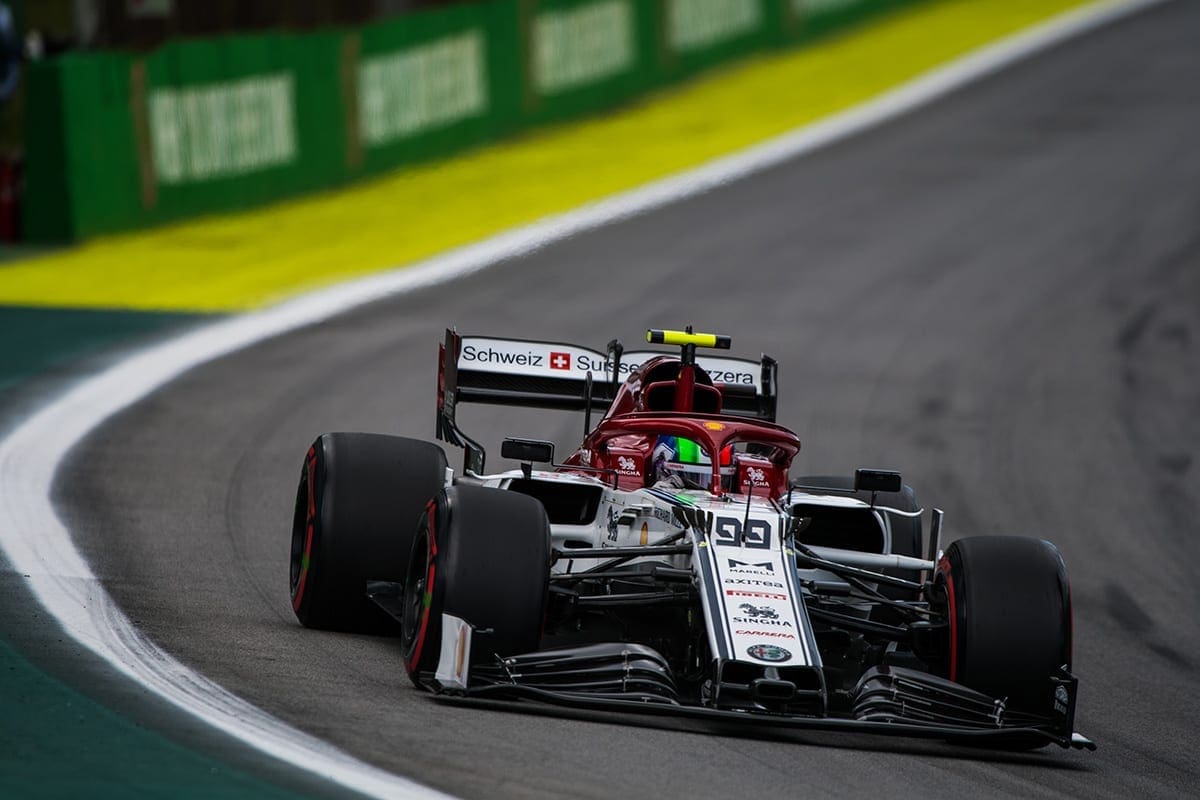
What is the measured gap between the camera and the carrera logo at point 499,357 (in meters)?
A: 11.2

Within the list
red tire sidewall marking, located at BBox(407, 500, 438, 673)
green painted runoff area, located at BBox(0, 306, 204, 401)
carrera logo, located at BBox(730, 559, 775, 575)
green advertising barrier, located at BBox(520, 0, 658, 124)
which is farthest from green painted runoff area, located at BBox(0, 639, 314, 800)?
green advertising barrier, located at BBox(520, 0, 658, 124)

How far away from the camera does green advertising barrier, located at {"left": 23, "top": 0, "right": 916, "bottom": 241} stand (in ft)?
69.1

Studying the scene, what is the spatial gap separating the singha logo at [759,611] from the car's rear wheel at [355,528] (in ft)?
6.54

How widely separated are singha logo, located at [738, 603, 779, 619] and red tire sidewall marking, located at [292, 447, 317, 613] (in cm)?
233

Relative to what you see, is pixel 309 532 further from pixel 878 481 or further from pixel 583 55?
pixel 583 55

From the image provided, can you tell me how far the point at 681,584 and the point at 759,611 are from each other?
551 mm

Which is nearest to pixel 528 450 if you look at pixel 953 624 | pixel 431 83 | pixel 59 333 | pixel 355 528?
pixel 355 528

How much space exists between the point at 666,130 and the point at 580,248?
6.70m

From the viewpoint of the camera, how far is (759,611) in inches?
320

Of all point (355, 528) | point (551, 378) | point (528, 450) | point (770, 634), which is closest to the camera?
point (770, 634)

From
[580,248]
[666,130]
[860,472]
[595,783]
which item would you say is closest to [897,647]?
[860,472]

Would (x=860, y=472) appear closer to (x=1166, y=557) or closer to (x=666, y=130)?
(x=1166, y=557)

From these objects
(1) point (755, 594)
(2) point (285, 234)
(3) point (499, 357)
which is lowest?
(1) point (755, 594)

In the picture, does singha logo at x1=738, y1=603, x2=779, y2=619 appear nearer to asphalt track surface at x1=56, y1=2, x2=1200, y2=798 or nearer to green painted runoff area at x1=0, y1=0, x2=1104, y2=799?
asphalt track surface at x1=56, y1=2, x2=1200, y2=798
